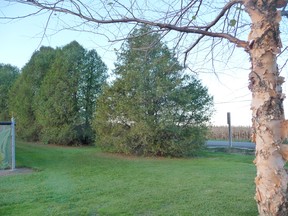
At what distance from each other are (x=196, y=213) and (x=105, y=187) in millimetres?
2210

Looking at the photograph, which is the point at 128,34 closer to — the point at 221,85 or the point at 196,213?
the point at 221,85

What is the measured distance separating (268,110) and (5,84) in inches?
1206

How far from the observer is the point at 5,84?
3020cm

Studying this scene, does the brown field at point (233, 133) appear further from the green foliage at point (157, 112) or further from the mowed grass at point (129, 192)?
the mowed grass at point (129, 192)

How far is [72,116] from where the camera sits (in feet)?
60.6

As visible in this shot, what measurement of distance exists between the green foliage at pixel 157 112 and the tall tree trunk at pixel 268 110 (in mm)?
9485

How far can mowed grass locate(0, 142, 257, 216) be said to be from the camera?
4770 millimetres

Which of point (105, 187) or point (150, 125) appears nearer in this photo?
point (105, 187)

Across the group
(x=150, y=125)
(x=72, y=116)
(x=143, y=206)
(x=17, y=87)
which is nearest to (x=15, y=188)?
(x=143, y=206)

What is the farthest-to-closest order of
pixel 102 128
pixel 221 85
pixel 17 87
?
pixel 17 87 → pixel 102 128 → pixel 221 85

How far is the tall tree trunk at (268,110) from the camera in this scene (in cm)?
234

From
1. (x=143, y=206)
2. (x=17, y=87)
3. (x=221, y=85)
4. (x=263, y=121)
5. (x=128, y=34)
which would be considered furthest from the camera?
(x=17, y=87)

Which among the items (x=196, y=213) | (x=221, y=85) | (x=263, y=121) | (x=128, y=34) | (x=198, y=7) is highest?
(x=198, y=7)

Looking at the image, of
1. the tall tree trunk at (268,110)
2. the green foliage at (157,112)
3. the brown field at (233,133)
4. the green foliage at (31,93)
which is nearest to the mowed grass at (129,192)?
the tall tree trunk at (268,110)
